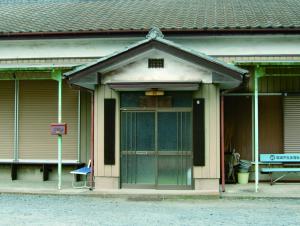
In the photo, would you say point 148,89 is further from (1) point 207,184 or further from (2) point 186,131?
(1) point 207,184

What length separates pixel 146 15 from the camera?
17109 mm

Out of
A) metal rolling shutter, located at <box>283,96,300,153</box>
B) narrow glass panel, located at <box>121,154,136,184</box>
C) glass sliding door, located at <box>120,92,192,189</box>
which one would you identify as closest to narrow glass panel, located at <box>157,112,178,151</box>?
glass sliding door, located at <box>120,92,192,189</box>

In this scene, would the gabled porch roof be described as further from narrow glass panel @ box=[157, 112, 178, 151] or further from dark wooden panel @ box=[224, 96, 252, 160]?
dark wooden panel @ box=[224, 96, 252, 160]

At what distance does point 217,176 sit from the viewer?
12453 millimetres

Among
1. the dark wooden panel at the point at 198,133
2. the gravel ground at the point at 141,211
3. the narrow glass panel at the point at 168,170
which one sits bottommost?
the gravel ground at the point at 141,211

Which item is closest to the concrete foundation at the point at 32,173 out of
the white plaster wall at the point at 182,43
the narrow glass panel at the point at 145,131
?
the narrow glass panel at the point at 145,131

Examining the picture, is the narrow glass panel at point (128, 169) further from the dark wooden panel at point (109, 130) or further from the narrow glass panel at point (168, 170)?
the narrow glass panel at point (168, 170)

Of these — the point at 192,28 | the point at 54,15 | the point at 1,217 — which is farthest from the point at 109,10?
the point at 1,217

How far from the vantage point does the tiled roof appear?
15234 mm

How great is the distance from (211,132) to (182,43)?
3654 mm

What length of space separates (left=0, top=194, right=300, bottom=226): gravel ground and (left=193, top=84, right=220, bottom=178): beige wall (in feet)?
3.12

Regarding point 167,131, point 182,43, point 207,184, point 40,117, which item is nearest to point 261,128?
point 207,184

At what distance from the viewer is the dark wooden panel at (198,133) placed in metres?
12.6

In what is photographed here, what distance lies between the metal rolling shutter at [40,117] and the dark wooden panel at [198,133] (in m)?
4.27
